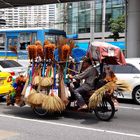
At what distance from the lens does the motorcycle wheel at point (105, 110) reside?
9898mm

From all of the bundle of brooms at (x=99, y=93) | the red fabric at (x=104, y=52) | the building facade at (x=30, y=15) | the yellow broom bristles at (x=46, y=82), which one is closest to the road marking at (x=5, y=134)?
the yellow broom bristles at (x=46, y=82)

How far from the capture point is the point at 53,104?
9.89m

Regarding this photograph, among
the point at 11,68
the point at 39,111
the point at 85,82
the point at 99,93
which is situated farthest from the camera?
the point at 11,68

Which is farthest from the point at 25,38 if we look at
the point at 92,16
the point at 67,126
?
the point at 92,16

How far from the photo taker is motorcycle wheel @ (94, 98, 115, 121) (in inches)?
390

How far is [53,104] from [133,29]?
44.3 feet

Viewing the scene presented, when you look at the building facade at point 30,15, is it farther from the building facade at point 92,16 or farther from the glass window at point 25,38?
the glass window at point 25,38

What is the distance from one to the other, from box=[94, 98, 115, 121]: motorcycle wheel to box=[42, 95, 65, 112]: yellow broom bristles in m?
0.93

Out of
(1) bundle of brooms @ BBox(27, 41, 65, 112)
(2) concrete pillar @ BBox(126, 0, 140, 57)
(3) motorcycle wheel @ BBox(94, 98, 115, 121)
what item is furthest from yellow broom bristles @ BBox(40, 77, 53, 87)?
(2) concrete pillar @ BBox(126, 0, 140, 57)

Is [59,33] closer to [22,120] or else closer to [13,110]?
[13,110]

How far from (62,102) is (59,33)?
42.4 feet

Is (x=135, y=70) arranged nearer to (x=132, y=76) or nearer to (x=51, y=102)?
(x=132, y=76)

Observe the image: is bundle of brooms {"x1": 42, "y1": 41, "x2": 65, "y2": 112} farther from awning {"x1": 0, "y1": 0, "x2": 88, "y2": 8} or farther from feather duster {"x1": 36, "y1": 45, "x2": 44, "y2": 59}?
awning {"x1": 0, "y1": 0, "x2": 88, "y2": 8}

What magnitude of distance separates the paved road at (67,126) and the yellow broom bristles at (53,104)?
32cm
